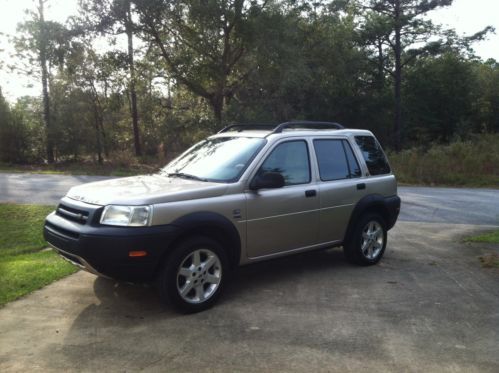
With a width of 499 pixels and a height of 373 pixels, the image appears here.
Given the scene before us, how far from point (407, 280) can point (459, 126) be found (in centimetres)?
3444

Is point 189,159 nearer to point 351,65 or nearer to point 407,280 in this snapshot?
point 407,280

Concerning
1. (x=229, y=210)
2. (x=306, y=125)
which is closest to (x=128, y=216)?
(x=229, y=210)

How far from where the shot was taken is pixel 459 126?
37.0m

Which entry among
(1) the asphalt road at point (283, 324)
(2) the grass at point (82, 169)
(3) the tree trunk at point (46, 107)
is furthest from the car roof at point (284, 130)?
(3) the tree trunk at point (46, 107)

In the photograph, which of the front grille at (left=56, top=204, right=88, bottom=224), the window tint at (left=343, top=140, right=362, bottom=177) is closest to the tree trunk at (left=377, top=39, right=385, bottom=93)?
the window tint at (left=343, top=140, right=362, bottom=177)

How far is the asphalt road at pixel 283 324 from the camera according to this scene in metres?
3.81

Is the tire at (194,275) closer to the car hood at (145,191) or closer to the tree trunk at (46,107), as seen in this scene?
the car hood at (145,191)

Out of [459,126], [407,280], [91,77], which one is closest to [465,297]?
[407,280]

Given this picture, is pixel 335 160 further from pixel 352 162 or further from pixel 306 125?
pixel 306 125

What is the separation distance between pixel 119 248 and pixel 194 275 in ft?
2.71

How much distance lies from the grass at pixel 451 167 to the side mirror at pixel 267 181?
15.1 m

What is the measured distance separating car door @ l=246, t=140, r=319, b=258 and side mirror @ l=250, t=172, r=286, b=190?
4.1 inches

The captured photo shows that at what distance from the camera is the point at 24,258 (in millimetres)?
6711

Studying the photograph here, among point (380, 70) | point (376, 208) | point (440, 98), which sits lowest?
point (376, 208)
